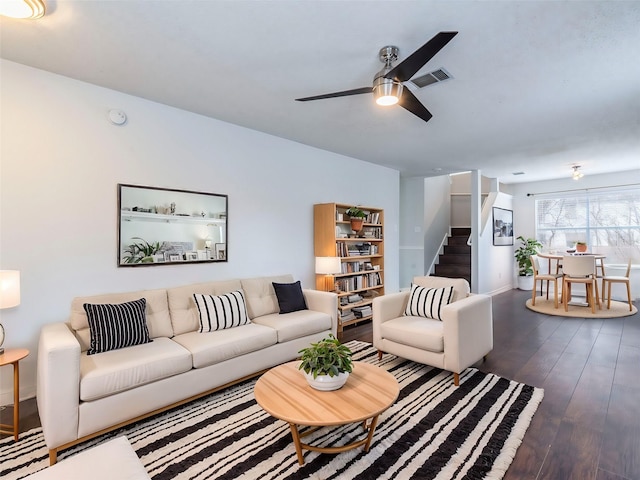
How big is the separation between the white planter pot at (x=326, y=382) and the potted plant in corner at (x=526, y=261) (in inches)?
281

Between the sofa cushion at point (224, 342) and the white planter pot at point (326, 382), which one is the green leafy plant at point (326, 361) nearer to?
the white planter pot at point (326, 382)

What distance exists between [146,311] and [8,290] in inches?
35.7

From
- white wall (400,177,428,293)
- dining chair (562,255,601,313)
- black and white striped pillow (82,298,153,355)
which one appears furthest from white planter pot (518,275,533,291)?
black and white striped pillow (82,298,153,355)

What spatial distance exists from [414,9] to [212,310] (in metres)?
2.70

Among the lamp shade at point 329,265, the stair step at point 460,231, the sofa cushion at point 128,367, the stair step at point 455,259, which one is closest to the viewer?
the sofa cushion at point 128,367

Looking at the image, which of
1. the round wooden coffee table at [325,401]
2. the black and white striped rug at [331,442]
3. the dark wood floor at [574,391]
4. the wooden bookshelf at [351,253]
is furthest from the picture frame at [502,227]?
the round wooden coffee table at [325,401]

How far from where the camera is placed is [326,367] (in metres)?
1.93

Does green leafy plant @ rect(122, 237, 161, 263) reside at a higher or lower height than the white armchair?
higher

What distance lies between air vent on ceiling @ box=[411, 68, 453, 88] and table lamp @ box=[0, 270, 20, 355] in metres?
3.15

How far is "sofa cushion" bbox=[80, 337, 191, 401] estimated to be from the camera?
78.7 inches

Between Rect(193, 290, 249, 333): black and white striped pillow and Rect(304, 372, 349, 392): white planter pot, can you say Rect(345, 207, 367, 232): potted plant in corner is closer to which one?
Rect(193, 290, 249, 333): black and white striped pillow

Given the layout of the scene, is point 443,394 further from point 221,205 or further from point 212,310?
point 221,205

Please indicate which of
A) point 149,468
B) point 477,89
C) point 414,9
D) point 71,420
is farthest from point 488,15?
point 71,420

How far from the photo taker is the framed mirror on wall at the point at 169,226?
9.75 feet
